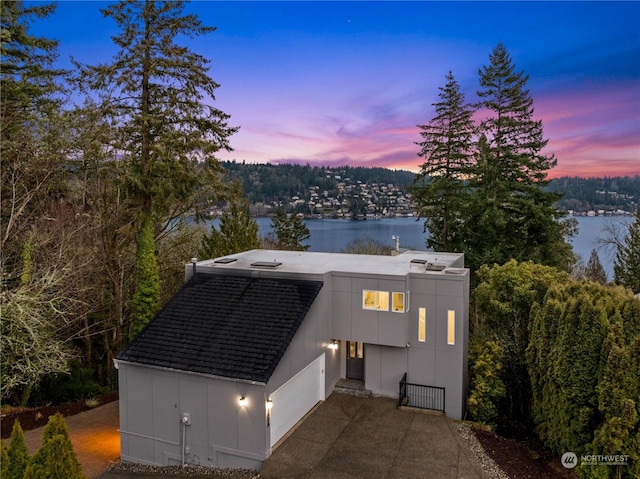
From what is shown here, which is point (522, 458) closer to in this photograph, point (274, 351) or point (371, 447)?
point (371, 447)

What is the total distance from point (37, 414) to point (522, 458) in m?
15.5

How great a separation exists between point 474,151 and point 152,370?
2256 centimetres

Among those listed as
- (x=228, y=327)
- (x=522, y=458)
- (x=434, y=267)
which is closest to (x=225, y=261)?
(x=228, y=327)

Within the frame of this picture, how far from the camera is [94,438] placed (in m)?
12.8

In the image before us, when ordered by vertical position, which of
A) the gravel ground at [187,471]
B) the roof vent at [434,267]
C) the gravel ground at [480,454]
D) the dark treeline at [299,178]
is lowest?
the gravel ground at [187,471]

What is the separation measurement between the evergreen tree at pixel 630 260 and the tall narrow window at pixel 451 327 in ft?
58.7

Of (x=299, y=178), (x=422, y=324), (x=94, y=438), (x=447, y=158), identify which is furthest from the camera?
(x=299, y=178)

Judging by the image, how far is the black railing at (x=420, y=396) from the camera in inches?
501

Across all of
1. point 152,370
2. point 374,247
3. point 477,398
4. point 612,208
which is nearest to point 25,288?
point 152,370

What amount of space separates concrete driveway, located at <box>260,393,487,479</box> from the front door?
149cm

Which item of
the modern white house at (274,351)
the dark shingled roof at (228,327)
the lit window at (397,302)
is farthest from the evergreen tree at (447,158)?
the dark shingled roof at (228,327)

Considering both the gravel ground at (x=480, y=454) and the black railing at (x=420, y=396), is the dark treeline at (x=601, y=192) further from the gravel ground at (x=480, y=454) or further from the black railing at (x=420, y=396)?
the gravel ground at (x=480, y=454)

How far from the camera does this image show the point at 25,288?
11914 mm

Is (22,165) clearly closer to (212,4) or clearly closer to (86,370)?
(86,370)
